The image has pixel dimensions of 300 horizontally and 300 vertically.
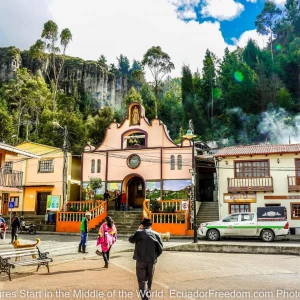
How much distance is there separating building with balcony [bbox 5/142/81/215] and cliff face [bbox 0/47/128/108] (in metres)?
42.8

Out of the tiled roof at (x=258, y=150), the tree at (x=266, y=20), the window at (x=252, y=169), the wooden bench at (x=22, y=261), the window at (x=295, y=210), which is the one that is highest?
the tree at (x=266, y=20)

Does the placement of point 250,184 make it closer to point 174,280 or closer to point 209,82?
point 174,280

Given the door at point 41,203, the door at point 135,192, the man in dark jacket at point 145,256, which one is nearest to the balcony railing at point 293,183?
the door at point 135,192

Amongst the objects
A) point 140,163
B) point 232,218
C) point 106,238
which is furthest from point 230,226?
point 140,163

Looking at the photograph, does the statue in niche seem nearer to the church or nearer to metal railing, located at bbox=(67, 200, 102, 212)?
the church

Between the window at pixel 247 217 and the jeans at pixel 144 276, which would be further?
the window at pixel 247 217

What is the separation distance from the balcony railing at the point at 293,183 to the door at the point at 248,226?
18.5ft

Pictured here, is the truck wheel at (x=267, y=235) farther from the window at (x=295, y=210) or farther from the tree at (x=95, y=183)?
the tree at (x=95, y=183)

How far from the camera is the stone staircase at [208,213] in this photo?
25.3 metres

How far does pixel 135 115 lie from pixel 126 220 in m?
9.82

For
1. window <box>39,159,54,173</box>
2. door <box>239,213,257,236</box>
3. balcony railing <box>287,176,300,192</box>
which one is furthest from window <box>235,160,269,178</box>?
window <box>39,159,54,173</box>

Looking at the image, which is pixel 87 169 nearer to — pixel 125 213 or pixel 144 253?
pixel 125 213

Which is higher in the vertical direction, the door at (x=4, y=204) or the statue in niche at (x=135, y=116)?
the statue in niche at (x=135, y=116)

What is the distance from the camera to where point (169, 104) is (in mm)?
59062
